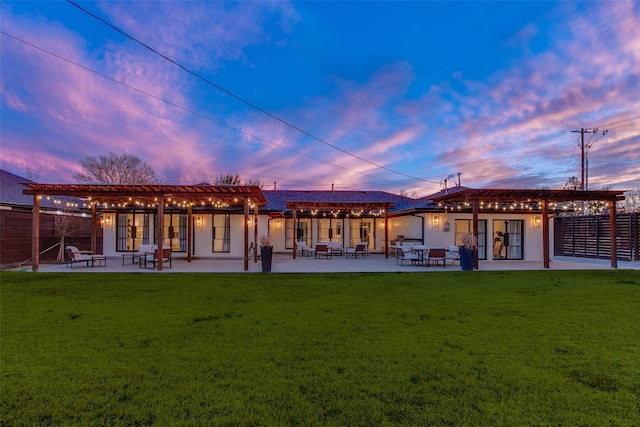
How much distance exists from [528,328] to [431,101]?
12.0 metres

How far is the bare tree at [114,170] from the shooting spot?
26.7 m

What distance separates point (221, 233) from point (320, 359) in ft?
45.5

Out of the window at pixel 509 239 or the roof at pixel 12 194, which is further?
the window at pixel 509 239

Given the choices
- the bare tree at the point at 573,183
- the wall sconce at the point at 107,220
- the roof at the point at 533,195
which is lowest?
the wall sconce at the point at 107,220

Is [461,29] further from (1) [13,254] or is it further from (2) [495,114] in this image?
(1) [13,254]

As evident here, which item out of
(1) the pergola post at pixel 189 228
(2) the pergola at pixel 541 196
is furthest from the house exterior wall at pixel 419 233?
(2) the pergola at pixel 541 196

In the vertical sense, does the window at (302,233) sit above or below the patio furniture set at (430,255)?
above

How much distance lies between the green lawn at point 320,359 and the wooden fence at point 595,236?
35.4 ft

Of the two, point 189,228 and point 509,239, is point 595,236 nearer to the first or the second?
point 509,239

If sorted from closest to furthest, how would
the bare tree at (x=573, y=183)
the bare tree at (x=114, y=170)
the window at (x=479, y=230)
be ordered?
the window at (x=479, y=230) < the bare tree at (x=114, y=170) < the bare tree at (x=573, y=183)

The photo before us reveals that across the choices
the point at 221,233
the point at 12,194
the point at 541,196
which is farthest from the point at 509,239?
the point at 12,194

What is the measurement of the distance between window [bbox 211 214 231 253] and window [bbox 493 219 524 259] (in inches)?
514

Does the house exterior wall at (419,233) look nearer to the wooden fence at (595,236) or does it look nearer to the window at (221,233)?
the window at (221,233)

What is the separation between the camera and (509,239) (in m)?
15.3
